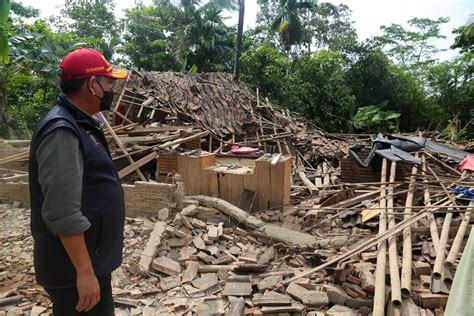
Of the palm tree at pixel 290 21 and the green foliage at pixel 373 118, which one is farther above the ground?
the palm tree at pixel 290 21

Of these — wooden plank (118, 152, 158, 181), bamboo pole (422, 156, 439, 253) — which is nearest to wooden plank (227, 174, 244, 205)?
wooden plank (118, 152, 158, 181)

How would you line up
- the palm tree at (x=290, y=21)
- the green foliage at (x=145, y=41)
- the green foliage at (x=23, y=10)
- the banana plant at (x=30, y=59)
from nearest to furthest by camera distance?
1. the banana plant at (x=30, y=59)
2. the green foliage at (x=23, y=10)
3. the palm tree at (x=290, y=21)
4. the green foliage at (x=145, y=41)

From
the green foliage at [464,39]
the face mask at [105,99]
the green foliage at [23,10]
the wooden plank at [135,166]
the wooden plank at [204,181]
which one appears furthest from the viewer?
the green foliage at [23,10]

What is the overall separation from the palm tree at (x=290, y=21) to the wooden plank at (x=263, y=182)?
15.9 metres

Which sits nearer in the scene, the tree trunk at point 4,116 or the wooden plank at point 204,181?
the wooden plank at point 204,181

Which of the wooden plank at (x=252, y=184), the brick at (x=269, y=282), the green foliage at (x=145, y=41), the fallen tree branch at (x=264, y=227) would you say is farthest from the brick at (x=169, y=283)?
the green foliage at (x=145, y=41)

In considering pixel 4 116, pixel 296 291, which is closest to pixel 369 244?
pixel 296 291

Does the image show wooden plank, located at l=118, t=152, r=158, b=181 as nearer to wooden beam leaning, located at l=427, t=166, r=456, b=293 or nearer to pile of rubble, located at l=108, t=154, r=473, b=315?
pile of rubble, located at l=108, t=154, r=473, b=315

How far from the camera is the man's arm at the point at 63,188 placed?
1.52 meters

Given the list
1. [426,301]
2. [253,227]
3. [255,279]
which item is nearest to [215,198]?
[253,227]

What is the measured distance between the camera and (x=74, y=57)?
1.76m

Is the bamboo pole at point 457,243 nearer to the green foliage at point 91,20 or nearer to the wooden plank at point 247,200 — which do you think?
the wooden plank at point 247,200

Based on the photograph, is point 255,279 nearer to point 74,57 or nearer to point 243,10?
point 74,57

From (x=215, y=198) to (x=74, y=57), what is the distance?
3703 millimetres
